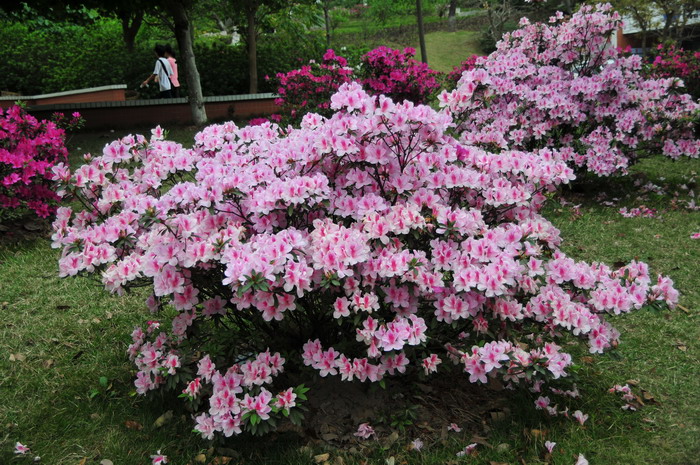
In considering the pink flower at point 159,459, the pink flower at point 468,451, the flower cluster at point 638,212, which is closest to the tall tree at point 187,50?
the flower cluster at point 638,212

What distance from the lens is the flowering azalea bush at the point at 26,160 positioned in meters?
5.12

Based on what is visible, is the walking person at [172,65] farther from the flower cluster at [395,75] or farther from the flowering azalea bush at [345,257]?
the flowering azalea bush at [345,257]

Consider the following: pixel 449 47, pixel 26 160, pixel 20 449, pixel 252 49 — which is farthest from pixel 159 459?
pixel 449 47

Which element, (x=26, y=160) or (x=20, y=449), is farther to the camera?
(x=26, y=160)

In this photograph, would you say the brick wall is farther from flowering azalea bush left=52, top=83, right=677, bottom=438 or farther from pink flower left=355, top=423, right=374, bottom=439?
pink flower left=355, top=423, right=374, bottom=439

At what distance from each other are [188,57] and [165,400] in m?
8.51

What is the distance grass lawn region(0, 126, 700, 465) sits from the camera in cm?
265

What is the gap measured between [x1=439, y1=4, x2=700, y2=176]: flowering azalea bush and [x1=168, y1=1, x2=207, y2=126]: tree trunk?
5.88 meters

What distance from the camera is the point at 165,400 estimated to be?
9.98 ft

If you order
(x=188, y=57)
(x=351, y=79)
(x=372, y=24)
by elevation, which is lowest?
(x=351, y=79)

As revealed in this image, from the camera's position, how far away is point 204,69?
14.1m

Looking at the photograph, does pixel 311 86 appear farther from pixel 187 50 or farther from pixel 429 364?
pixel 429 364

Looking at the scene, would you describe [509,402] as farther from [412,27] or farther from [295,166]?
[412,27]

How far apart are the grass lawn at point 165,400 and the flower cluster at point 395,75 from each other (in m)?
5.53
